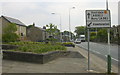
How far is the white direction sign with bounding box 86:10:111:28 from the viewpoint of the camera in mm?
9547

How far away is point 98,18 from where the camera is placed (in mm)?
9617

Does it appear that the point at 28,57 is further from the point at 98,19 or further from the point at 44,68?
the point at 98,19

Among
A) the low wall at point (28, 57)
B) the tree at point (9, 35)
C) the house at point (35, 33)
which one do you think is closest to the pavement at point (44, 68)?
the low wall at point (28, 57)

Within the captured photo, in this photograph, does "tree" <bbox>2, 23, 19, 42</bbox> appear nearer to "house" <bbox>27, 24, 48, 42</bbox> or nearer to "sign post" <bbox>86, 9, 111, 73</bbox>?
"sign post" <bbox>86, 9, 111, 73</bbox>

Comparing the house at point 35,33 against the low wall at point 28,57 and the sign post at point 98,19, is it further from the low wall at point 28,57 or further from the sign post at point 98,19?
the sign post at point 98,19

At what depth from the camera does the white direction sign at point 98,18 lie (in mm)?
9547

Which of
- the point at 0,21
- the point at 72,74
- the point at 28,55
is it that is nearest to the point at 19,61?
the point at 28,55

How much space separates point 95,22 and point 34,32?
76422 mm

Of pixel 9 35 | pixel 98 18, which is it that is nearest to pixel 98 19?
pixel 98 18

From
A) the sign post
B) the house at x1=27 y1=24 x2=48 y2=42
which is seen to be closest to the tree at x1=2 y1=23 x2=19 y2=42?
the sign post

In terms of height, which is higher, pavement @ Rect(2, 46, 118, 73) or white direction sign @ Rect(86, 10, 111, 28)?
white direction sign @ Rect(86, 10, 111, 28)

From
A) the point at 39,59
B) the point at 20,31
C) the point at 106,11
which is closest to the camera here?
the point at 106,11

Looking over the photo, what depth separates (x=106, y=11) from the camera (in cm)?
955

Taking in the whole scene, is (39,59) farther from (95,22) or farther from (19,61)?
(95,22)
